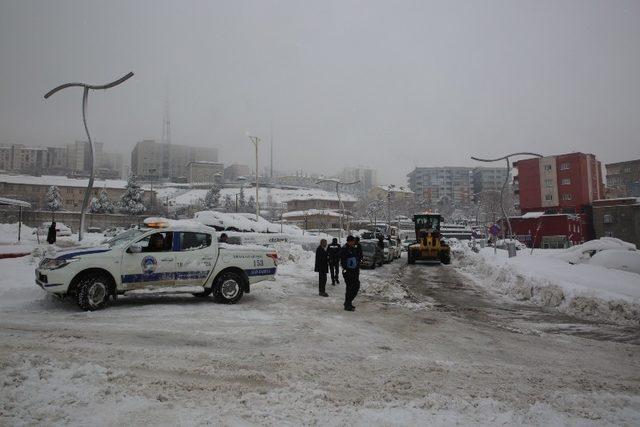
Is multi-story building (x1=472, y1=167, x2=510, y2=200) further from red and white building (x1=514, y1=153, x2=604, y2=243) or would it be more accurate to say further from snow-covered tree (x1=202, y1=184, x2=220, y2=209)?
snow-covered tree (x1=202, y1=184, x2=220, y2=209)

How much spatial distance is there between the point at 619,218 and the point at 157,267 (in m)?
69.7

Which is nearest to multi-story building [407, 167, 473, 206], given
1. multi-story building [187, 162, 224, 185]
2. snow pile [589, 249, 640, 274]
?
multi-story building [187, 162, 224, 185]

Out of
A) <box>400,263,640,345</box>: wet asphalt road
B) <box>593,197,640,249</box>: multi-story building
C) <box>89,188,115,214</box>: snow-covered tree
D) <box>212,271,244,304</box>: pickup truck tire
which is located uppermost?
<box>89,188,115,214</box>: snow-covered tree

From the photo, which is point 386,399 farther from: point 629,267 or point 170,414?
point 629,267

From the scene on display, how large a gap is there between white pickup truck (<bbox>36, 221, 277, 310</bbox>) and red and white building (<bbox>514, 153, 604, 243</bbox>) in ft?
222

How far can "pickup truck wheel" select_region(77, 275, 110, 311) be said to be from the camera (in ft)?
27.5

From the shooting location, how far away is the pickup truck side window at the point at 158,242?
920 centimetres

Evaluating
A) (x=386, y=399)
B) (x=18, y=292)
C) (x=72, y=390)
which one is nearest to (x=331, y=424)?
(x=386, y=399)

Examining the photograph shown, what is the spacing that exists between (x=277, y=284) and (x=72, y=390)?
385 inches

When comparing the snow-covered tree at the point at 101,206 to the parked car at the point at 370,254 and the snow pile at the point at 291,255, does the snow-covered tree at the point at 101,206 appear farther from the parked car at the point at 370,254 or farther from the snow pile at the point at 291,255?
the parked car at the point at 370,254

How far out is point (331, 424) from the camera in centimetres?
369

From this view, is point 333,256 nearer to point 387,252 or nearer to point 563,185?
point 387,252

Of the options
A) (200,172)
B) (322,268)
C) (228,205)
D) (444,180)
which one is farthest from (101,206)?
(444,180)

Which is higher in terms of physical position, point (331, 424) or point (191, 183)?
point (191, 183)
